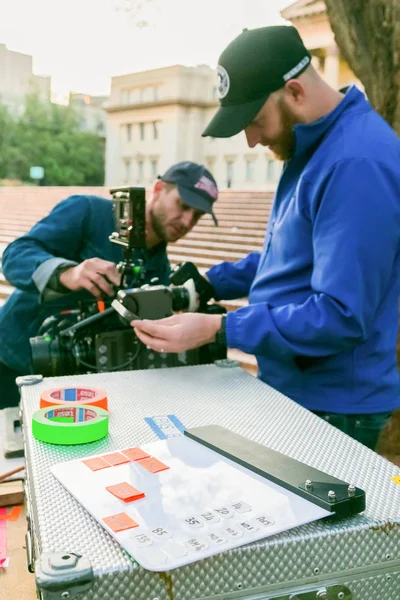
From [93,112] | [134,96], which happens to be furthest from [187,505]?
[93,112]

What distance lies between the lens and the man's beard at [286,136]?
1.14 metres

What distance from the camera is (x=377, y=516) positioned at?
0.64 meters

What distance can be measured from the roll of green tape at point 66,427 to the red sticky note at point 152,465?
11 cm

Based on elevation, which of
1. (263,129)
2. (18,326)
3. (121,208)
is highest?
(263,129)

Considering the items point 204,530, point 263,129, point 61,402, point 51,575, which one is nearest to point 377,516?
point 204,530

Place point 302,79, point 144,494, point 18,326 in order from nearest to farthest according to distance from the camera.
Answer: point 144,494 < point 302,79 < point 18,326

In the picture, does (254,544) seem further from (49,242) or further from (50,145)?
(50,145)

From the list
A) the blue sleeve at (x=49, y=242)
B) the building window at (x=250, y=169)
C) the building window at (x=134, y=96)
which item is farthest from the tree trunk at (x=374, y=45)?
the building window at (x=134, y=96)

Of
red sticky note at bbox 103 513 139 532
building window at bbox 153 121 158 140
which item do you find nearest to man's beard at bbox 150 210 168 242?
red sticky note at bbox 103 513 139 532

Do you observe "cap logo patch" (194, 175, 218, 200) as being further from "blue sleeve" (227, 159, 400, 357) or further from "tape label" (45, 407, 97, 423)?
"tape label" (45, 407, 97, 423)

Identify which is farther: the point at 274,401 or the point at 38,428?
the point at 274,401

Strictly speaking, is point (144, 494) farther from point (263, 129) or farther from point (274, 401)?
point (263, 129)

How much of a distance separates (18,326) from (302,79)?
42.6 inches

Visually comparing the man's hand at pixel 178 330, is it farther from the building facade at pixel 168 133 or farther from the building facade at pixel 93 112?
the building facade at pixel 93 112
